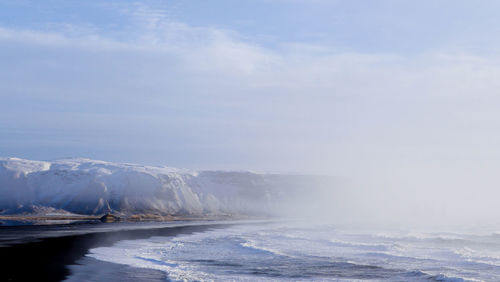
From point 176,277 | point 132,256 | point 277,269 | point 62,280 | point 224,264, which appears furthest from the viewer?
point 132,256

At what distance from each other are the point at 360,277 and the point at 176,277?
36.0 feet

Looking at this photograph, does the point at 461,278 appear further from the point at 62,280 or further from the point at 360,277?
the point at 62,280

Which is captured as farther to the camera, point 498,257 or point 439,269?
point 498,257

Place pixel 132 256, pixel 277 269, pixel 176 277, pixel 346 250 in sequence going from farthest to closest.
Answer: pixel 346 250
pixel 132 256
pixel 277 269
pixel 176 277

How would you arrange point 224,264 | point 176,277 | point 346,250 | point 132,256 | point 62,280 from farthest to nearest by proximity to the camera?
point 346,250
point 132,256
point 224,264
point 176,277
point 62,280

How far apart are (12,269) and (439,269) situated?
90.3 ft

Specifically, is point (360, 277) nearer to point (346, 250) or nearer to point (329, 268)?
point (329, 268)

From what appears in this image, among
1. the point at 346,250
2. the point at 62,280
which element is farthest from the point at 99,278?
the point at 346,250

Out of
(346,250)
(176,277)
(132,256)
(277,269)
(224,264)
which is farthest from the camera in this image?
(346,250)

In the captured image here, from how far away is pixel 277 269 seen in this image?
126ft

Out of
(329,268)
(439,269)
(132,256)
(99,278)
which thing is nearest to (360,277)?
(329,268)

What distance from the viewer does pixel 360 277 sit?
34.7 m

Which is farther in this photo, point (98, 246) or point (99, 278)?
point (98, 246)

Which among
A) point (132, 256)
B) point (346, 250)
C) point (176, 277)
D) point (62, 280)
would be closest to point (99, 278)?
point (62, 280)
